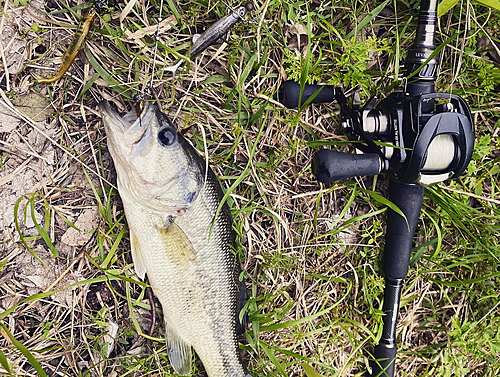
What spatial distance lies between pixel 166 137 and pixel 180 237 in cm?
55

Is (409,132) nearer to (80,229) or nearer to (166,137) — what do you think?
(166,137)

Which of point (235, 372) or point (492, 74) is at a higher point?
point (492, 74)

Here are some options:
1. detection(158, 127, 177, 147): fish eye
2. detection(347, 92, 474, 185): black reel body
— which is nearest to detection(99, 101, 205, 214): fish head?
detection(158, 127, 177, 147): fish eye

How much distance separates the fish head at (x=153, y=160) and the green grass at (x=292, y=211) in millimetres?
267

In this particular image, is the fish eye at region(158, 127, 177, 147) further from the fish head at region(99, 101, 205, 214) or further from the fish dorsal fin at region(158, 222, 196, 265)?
the fish dorsal fin at region(158, 222, 196, 265)

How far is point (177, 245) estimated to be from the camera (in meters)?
2.12

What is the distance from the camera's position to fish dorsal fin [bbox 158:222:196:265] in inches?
83.1

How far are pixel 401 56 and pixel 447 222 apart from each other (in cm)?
116

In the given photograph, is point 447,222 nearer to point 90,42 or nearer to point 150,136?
point 150,136

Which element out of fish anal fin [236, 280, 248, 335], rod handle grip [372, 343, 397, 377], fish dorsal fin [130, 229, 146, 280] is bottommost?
rod handle grip [372, 343, 397, 377]

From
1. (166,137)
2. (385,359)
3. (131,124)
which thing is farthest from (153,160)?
(385,359)

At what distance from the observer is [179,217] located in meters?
2.10

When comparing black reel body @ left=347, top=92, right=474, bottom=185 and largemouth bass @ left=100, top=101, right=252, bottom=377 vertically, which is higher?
black reel body @ left=347, top=92, right=474, bottom=185

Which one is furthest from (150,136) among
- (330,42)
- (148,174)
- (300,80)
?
(330,42)
